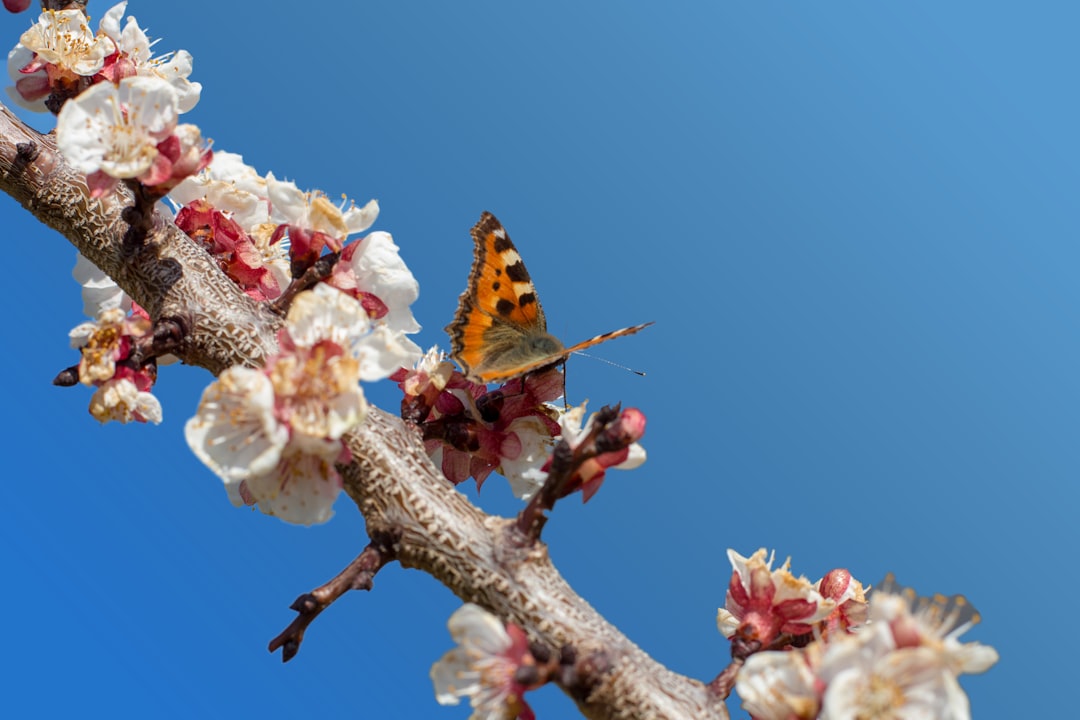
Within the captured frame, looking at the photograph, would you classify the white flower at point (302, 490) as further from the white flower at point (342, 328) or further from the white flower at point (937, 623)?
the white flower at point (937, 623)

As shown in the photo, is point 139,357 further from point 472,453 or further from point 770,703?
point 770,703

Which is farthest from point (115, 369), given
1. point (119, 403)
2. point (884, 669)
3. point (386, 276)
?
point (884, 669)

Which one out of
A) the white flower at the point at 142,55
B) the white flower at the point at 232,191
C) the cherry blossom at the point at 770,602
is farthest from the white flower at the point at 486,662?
the white flower at the point at 142,55

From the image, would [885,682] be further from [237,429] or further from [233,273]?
[233,273]

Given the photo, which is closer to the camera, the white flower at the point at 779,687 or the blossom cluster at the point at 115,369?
the white flower at the point at 779,687

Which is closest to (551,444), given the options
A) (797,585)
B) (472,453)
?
(472,453)

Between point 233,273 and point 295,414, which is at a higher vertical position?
point 233,273

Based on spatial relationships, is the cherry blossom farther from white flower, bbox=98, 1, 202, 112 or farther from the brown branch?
white flower, bbox=98, 1, 202, 112
